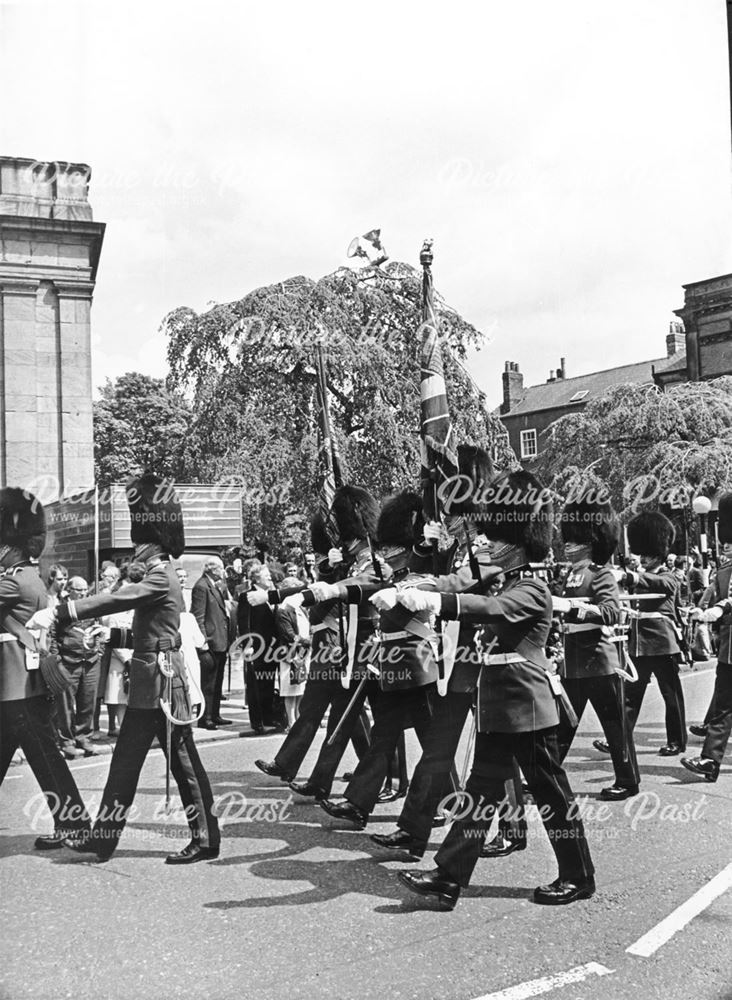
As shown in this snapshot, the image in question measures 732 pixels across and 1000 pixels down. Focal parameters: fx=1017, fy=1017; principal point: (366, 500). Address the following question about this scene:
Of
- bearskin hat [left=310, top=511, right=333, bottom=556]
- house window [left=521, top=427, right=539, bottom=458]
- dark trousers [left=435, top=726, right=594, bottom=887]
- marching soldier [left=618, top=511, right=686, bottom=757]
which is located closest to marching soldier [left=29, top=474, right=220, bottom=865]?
bearskin hat [left=310, top=511, right=333, bottom=556]

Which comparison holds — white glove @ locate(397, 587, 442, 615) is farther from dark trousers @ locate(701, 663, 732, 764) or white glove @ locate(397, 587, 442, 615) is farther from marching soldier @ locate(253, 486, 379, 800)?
dark trousers @ locate(701, 663, 732, 764)

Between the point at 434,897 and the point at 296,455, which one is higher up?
the point at 296,455

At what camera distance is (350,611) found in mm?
6055

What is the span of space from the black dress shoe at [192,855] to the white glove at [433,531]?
5.55 ft

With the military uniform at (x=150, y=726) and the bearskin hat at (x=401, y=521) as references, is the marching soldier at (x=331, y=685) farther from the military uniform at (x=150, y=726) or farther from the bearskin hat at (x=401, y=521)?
the military uniform at (x=150, y=726)

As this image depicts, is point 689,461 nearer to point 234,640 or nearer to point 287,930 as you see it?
point 234,640

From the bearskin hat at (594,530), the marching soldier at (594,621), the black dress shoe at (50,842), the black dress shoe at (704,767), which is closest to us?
the black dress shoe at (50,842)

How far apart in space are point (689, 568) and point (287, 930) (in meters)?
11.6

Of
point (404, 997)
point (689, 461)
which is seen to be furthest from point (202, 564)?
point (689, 461)

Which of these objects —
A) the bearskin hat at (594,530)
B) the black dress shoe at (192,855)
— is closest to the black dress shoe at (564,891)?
the black dress shoe at (192,855)

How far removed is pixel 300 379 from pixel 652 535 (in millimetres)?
3832

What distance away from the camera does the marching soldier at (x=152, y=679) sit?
4.01 m

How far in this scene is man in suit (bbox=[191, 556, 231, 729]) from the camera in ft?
14.9

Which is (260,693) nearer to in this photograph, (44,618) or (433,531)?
(433,531)
